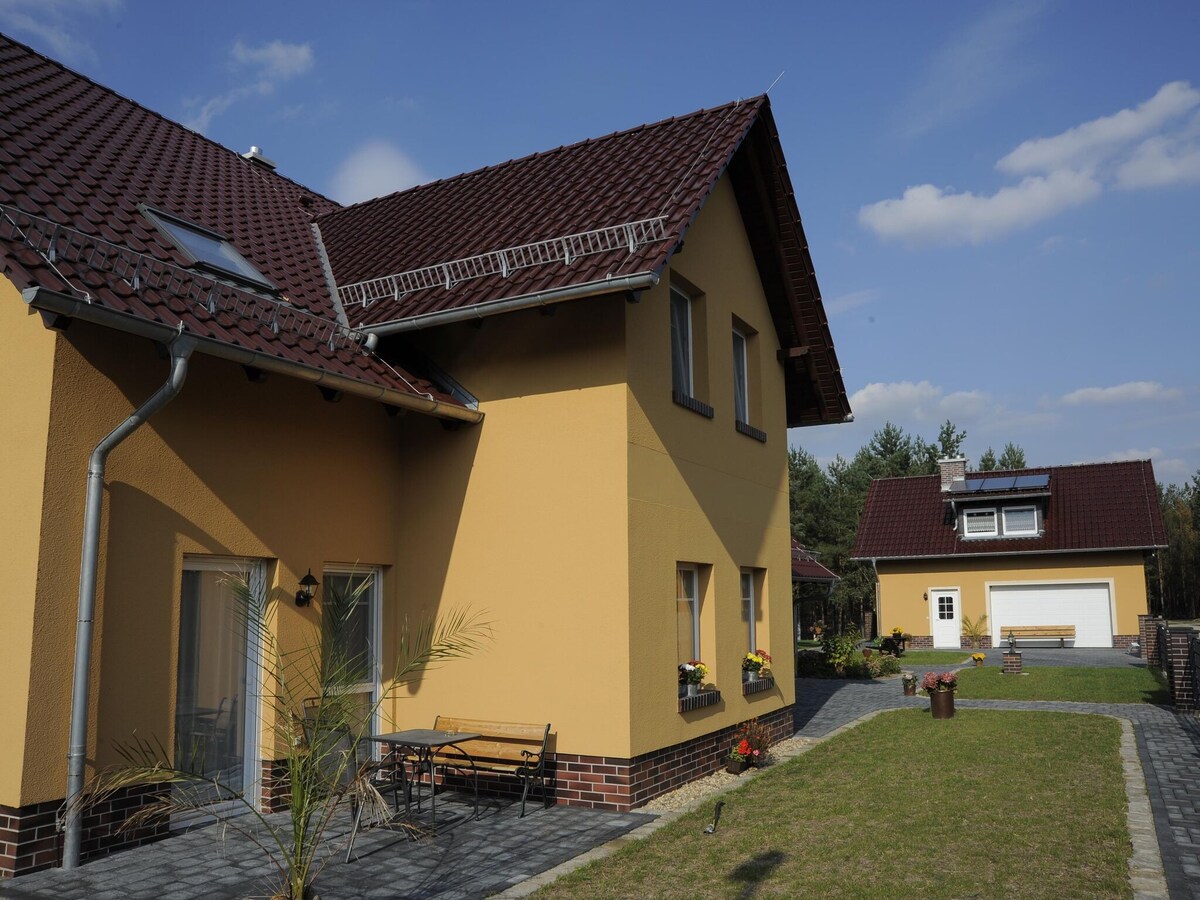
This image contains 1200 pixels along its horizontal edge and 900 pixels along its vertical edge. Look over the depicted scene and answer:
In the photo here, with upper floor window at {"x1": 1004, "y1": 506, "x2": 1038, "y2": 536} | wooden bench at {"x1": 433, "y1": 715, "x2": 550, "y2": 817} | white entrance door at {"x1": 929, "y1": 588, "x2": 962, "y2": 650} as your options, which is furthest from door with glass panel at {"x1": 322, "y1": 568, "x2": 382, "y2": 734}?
upper floor window at {"x1": 1004, "y1": 506, "x2": 1038, "y2": 536}

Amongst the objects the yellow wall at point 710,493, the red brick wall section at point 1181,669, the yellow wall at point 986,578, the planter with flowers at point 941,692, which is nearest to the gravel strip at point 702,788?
the yellow wall at point 710,493

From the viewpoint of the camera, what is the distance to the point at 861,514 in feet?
161

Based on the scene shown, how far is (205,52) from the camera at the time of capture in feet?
31.1

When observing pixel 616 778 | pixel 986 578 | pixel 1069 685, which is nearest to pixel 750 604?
pixel 616 778

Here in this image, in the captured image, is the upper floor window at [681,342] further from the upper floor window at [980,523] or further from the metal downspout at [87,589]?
the upper floor window at [980,523]

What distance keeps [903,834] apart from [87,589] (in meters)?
6.15

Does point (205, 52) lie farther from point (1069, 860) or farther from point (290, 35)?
point (1069, 860)

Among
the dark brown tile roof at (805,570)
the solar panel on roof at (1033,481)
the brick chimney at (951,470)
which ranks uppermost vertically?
the brick chimney at (951,470)

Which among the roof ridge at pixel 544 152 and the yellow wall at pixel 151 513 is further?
the roof ridge at pixel 544 152

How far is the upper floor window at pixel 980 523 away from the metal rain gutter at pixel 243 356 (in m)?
28.5

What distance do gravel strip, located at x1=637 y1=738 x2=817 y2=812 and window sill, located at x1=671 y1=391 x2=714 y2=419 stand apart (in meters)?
3.74

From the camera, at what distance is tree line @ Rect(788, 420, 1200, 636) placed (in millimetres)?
50500

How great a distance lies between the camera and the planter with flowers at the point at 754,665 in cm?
1106

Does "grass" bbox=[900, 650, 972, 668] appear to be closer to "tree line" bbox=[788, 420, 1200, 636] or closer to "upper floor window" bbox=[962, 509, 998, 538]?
"upper floor window" bbox=[962, 509, 998, 538]
